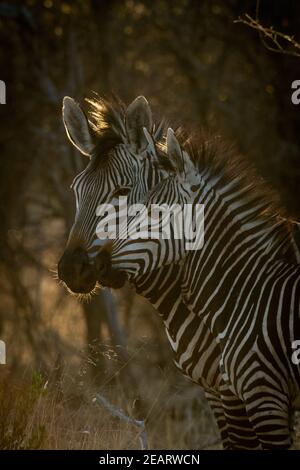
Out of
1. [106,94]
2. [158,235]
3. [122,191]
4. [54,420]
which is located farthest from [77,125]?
[106,94]

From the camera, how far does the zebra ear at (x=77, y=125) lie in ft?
19.0

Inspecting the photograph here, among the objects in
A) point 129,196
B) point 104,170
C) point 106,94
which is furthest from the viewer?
point 106,94

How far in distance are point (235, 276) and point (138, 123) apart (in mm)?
1124

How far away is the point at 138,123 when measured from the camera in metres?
5.63

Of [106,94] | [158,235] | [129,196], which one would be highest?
[106,94]

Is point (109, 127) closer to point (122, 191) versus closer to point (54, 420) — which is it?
Answer: point (122, 191)

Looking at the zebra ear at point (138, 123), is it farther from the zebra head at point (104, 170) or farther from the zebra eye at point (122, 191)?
the zebra eye at point (122, 191)

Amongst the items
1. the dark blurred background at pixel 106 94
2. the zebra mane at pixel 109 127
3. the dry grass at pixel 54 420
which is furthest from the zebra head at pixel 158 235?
the dark blurred background at pixel 106 94

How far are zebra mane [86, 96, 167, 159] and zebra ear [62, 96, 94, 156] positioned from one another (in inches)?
2.5

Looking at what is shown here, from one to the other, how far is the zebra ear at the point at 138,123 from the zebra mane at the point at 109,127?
0.05 metres

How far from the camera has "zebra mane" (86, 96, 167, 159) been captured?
566 cm

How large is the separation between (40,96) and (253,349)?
345 inches

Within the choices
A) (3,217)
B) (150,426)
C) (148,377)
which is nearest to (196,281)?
(150,426)

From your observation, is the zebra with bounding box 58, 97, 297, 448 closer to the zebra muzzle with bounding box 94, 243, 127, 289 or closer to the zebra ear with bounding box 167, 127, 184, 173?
the zebra muzzle with bounding box 94, 243, 127, 289
